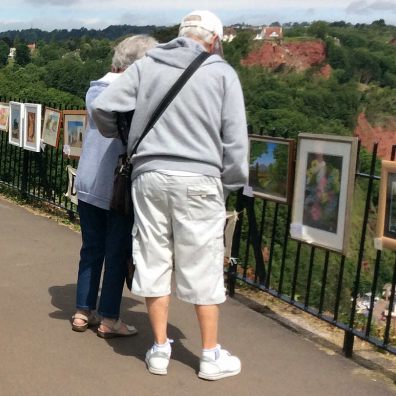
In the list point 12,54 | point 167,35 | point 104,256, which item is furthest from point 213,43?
point 12,54

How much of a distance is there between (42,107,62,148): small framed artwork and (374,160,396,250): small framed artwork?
14.9 ft

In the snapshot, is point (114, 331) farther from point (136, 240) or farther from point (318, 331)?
point (318, 331)

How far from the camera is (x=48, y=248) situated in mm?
6285

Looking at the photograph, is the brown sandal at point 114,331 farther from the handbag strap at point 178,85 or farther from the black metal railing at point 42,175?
the black metal railing at point 42,175

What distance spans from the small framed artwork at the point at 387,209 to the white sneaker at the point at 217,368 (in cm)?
104

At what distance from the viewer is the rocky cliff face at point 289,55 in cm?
12600

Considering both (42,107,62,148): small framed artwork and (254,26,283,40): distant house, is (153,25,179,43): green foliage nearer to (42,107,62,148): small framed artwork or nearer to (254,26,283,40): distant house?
(42,107,62,148): small framed artwork

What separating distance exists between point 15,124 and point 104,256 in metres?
5.02

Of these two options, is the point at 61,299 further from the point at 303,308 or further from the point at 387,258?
the point at 387,258

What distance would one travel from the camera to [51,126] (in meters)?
7.74

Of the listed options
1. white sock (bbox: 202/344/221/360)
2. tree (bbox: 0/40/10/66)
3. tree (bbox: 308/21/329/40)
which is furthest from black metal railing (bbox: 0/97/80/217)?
tree (bbox: 308/21/329/40)

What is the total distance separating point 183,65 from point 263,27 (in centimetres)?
A: 17495

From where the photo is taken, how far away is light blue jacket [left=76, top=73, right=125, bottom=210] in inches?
145

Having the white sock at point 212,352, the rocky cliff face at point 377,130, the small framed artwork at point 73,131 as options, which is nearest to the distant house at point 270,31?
the rocky cliff face at point 377,130
